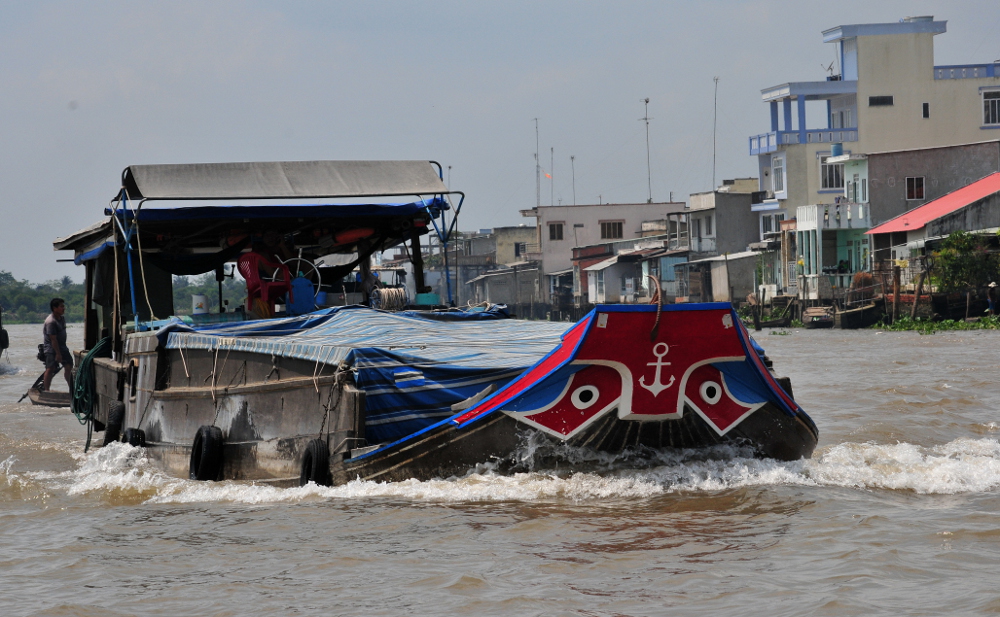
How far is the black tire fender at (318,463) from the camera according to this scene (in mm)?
6867

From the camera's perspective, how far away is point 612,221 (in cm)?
5688

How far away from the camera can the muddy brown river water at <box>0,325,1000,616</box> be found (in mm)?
4879

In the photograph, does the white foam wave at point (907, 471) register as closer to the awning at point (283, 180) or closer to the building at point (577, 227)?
the awning at point (283, 180)

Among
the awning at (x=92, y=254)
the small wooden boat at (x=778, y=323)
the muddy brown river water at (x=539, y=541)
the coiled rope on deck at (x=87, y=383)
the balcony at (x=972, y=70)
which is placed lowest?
the muddy brown river water at (x=539, y=541)

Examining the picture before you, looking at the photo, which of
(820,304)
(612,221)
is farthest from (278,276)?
(612,221)

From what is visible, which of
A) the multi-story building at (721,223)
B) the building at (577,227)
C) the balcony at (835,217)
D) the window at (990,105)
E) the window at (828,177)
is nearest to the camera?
the balcony at (835,217)

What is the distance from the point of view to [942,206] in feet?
112

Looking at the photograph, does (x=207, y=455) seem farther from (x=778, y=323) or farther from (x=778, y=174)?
(x=778, y=174)

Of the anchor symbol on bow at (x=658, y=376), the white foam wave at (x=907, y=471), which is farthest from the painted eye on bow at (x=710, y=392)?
the white foam wave at (x=907, y=471)

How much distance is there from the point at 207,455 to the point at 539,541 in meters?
2.98

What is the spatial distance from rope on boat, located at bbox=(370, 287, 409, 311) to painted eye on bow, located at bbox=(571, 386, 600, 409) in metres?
4.13

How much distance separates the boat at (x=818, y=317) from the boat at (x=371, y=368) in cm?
2658

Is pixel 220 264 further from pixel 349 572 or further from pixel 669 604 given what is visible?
pixel 669 604

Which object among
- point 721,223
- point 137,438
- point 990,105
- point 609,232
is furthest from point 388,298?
point 609,232
